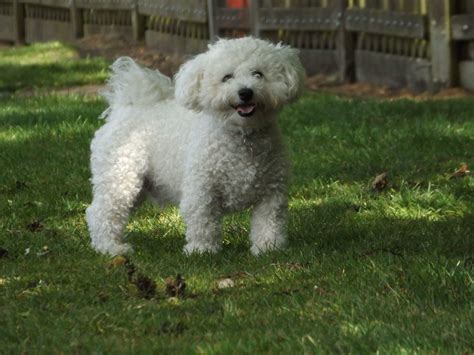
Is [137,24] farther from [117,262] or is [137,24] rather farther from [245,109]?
[117,262]

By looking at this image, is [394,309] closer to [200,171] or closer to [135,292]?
[135,292]

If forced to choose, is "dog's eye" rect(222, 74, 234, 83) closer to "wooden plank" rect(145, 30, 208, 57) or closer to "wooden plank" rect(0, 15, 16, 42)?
"wooden plank" rect(145, 30, 208, 57)

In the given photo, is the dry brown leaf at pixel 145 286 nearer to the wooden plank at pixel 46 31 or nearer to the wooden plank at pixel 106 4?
the wooden plank at pixel 106 4

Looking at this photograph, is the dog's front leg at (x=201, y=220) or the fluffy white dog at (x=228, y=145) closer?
the fluffy white dog at (x=228, y=145)

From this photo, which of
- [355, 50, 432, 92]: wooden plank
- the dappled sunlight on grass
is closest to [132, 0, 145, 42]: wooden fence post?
the dappled sunlight on grass

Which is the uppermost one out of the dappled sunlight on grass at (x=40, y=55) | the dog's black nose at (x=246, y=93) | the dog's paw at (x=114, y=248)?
the dappled sunlight on grass at (x=40, y=55)

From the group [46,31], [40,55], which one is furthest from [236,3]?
[46,31]

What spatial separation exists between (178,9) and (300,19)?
3.53m

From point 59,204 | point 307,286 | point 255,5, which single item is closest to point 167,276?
point 307,286

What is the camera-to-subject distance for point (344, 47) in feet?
50.6

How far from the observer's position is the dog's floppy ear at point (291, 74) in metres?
6.60

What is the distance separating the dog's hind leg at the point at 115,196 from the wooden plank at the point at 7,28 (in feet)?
63.2

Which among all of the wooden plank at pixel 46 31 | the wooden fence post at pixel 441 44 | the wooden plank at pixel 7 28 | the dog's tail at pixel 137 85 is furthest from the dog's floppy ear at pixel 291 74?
the wooden plank at pixel 7 28

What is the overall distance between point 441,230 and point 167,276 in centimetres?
170
